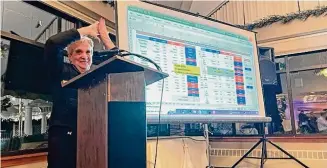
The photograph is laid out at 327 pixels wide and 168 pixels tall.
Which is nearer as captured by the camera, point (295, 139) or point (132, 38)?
point (132, 38)

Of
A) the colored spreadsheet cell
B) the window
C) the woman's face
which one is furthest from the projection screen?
the window

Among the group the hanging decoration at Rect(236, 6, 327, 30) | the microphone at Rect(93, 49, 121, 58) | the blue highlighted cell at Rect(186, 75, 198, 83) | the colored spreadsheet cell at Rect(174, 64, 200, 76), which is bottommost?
the blue highlighted cell at Rect(186, 75, 198, 83)

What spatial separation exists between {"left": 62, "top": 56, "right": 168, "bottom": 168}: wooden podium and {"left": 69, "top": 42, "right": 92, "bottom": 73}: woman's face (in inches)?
19.4

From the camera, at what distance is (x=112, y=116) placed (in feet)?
3.07

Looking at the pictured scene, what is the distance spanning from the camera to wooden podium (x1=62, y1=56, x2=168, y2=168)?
89 cm

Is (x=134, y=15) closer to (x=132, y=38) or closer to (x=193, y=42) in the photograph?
(x=132, y=38)

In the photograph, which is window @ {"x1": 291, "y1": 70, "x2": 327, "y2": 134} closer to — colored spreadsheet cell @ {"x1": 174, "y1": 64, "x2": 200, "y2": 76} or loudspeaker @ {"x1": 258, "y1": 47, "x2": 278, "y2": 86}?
loudspeaker @ {"x1": 258, "y1": 47, "x2": 278, "y2": 86}

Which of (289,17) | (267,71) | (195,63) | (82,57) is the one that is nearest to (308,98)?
(289,17)

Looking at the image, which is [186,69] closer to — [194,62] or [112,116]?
[194,62]

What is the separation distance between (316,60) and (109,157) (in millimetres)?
3802

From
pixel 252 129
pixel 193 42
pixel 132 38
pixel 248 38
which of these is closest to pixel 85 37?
pixel 132 38

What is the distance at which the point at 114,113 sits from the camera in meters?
0.94

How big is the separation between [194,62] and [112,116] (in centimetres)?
103

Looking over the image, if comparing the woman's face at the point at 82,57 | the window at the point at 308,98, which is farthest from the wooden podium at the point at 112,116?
the window at the point at 308,98
